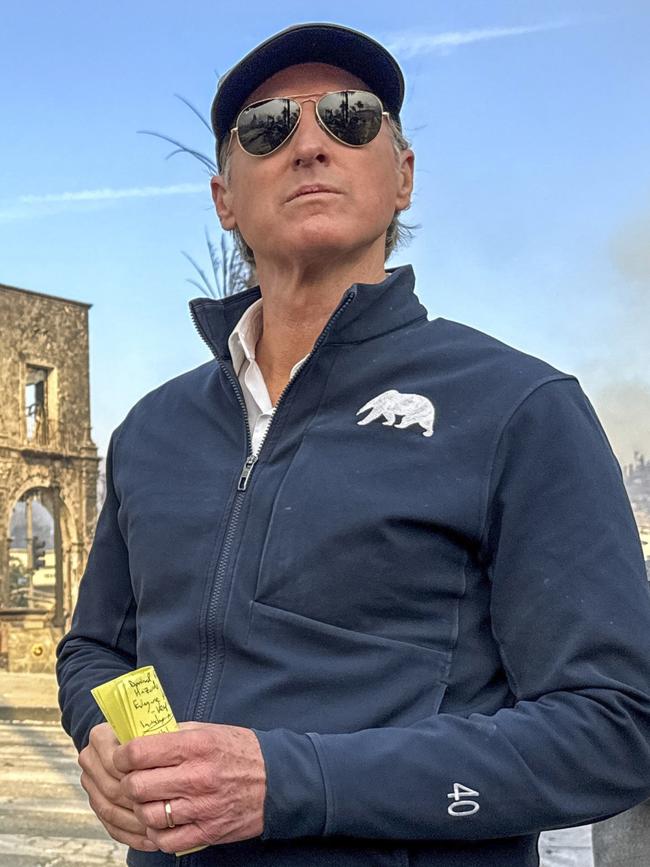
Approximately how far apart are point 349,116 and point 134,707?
44.6 inches

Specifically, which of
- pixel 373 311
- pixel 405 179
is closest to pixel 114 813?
pixel 373 311

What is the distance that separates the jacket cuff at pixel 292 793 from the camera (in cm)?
143

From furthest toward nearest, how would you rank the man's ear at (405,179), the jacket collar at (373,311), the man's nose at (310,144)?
the man's ear at (405,179), the man's nose at (310,144), the jacket collar at (373,311)

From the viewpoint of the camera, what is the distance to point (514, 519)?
5.24ft

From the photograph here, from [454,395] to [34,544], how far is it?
31.8 m

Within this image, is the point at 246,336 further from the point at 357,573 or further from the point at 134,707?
the point at 134,707

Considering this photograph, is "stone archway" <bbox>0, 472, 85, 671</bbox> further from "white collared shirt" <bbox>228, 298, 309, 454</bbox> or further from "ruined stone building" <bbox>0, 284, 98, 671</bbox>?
"white collared shirt" <bbox>228, 298, 309, 454</bbox>

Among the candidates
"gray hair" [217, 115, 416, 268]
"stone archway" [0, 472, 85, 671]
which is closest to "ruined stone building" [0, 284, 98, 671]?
"stone archway" [0, 472, 85, 671]

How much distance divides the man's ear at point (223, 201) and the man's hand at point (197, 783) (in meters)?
1.16

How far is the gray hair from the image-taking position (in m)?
2.16

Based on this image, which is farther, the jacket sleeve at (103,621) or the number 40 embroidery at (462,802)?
the jacket sleeve at (103,621)

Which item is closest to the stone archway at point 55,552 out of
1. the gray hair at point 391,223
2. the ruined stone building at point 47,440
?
the ruined stone building at point 47,440

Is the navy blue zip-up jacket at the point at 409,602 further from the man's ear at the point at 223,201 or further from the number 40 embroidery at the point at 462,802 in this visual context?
the man's ear at the point at 223,201

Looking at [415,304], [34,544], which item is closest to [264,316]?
[415,304]
